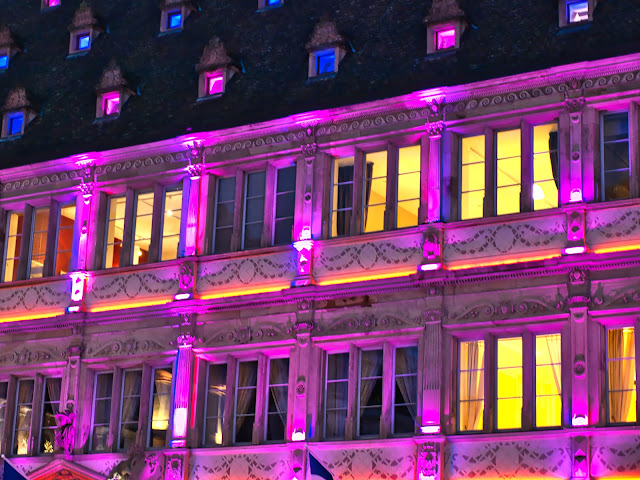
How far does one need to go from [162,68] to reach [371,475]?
11971 millimetres

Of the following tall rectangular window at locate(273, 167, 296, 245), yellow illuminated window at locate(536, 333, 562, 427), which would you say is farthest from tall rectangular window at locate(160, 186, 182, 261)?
yellow illuminated window at locate(536, 333, 562, 427)

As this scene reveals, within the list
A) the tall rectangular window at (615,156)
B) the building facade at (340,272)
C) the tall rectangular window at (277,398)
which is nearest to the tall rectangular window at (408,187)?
the building facade at (340,272)

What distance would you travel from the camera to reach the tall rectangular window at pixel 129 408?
30.8 meters

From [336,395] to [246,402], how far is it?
2.10 m

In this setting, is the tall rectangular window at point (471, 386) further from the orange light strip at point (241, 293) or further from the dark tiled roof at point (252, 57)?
the dark tiled roof at point (252, 57)

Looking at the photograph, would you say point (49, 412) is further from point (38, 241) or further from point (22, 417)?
point (38, 241)

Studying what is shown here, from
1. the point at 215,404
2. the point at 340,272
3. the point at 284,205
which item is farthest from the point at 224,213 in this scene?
the point at 215,404

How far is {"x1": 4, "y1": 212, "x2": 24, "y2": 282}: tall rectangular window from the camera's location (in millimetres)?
33969

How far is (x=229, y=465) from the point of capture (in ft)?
95.7

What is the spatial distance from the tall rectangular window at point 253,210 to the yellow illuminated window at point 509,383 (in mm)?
6253

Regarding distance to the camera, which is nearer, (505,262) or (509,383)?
(509,383)

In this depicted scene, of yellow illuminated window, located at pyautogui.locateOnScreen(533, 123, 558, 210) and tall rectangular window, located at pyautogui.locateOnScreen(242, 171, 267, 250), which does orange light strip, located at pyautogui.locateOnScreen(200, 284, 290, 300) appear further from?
yellow illuminated window, located at pyautogui.locateOnScreen(533, 123, 558, 210)

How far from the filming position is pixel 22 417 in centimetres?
3234

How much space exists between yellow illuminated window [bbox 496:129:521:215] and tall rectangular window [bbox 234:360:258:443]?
20.1ft
